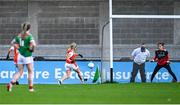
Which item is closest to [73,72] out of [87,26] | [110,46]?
[110,46]

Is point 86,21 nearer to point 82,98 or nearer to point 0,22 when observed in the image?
point 0,22

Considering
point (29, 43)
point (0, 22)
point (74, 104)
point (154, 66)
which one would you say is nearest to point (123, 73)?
point (154, 66)

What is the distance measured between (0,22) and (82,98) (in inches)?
754

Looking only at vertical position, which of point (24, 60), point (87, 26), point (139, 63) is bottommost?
point (139, 63)

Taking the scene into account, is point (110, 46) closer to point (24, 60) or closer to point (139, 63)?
point (139, 63)

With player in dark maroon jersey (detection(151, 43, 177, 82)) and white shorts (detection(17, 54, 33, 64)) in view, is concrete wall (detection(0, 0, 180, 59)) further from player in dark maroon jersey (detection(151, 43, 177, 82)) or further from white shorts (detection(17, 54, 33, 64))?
white shorts (detection(17, 54, 33, 64))

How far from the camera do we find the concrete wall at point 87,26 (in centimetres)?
3584

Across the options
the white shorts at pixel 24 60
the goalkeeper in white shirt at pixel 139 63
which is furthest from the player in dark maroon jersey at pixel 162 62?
the white shorts at pixel 24 60

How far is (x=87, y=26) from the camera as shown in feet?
118

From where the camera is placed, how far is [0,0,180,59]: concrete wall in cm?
3584

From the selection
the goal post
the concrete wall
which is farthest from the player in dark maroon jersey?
the concrete wall

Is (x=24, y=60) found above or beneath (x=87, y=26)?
beneath

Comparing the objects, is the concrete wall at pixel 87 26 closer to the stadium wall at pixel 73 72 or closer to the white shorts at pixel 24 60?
the stadium wall at pixel 73 72

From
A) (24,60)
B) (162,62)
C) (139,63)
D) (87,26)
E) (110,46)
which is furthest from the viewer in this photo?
(87,26)
